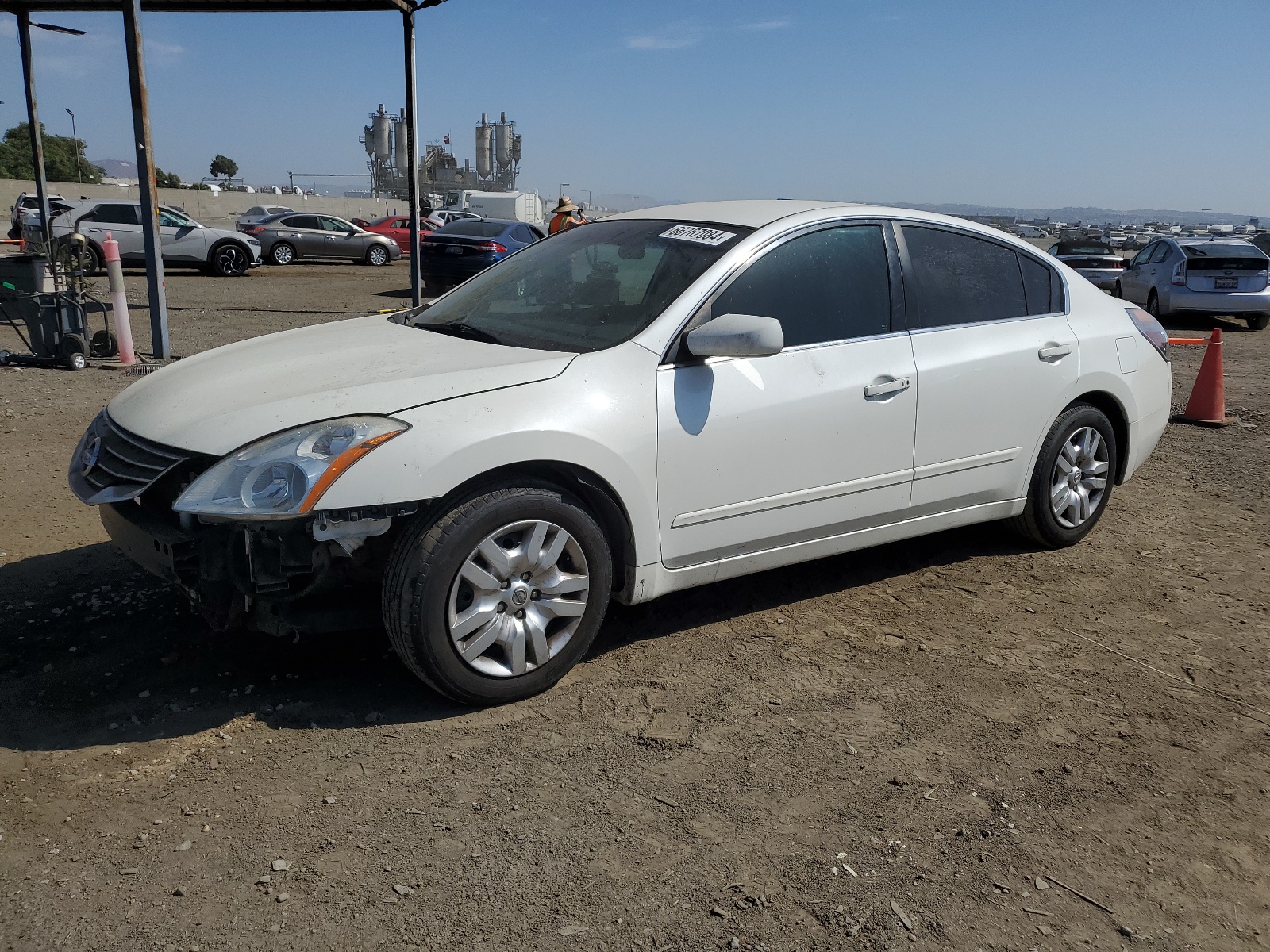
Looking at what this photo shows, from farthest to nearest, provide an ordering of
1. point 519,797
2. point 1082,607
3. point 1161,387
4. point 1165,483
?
point 1165,483 < point 1161,387 < point 1082,607 < point 519,797

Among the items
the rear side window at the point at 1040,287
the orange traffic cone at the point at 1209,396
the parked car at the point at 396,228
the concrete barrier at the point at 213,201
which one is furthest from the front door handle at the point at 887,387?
the concrete barrier at the point at 213,201

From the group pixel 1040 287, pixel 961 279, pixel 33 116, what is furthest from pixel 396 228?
pixel 961 279

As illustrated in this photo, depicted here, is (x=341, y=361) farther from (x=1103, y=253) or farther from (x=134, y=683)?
(x=1103, y=253)

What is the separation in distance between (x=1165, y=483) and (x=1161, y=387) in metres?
1.59

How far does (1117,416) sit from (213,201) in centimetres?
5207

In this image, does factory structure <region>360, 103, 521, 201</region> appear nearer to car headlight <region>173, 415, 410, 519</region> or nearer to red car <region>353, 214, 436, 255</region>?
red car <region>353, 214, 436, 255</region>

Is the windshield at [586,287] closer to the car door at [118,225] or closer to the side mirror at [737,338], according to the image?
the side mirror at [737,338]

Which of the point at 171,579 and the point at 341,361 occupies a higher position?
the point at 341,361

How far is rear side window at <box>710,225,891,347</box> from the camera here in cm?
411

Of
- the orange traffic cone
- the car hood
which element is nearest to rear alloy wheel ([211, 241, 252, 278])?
the orange traffic cone

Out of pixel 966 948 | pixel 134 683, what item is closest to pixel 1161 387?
pixel 966 948

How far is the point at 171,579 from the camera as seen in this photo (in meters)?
3.38

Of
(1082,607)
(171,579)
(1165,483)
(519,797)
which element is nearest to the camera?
(519,797)

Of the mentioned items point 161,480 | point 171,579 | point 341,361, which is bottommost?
point 171,579
